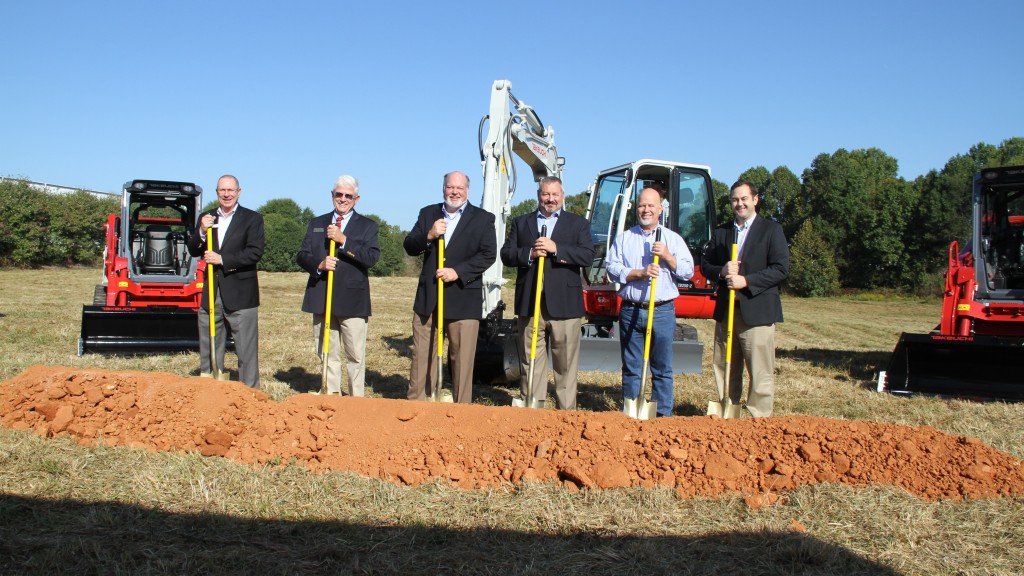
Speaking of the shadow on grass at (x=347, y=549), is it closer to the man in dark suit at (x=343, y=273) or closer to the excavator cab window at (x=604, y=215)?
the man in dark suit at (x=343, y=273)

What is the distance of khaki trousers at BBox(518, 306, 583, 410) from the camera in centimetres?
579

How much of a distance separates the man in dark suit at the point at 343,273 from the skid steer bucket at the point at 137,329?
3.78 metres

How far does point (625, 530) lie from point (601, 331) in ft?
17.3

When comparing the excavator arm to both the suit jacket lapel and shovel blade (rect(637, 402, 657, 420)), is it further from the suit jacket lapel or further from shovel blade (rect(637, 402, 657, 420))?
shovel blade (rect(637, 402, 657, 420))

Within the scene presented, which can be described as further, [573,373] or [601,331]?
[601,331]

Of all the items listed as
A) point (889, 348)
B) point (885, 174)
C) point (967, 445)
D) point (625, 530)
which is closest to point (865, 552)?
point (625, 530)

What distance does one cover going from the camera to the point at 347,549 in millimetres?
3408

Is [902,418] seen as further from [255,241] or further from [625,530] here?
[255,241]

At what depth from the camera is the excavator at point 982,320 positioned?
7.71 metres

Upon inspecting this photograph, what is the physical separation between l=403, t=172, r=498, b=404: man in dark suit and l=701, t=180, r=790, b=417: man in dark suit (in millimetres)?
1729

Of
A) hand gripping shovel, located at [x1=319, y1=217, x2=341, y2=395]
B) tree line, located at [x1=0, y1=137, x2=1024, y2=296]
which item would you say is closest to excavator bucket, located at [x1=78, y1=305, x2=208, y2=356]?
hand gripping shovel, located at [x1=319, y1=217, x2=341, y2=395]

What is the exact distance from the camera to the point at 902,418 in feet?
22.2

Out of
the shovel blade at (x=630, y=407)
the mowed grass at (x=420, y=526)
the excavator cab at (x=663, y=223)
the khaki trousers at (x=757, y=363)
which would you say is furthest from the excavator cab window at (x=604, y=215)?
the mowed grass at (x=420, y=526)

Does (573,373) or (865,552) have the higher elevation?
(573,373)
